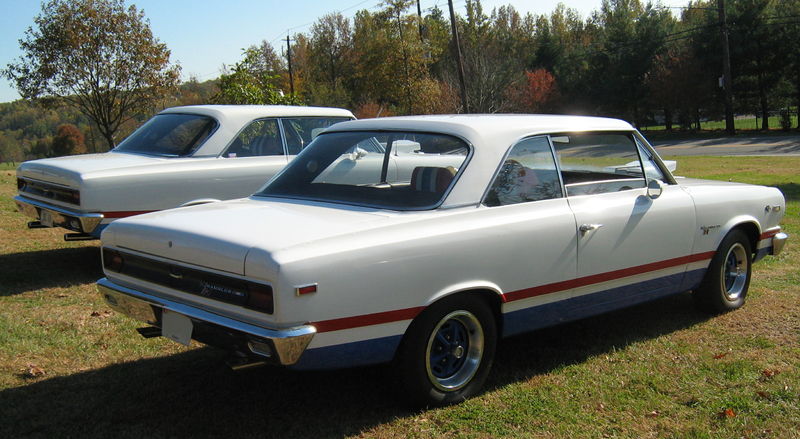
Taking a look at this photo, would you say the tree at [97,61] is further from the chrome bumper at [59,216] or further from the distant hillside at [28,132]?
the distant hillside at [28,132]

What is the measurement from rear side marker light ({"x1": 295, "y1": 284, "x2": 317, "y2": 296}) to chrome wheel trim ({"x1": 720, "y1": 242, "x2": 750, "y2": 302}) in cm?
362

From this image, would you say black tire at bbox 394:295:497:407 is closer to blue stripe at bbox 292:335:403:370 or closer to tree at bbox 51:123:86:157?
blue stripe at bbox 292:335:403:370

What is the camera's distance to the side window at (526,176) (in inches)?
159

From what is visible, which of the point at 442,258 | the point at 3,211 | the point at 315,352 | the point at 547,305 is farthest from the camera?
the point at 3,211

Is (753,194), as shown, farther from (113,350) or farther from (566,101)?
(566,101)

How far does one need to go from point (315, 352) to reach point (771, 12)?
41768 millimetres

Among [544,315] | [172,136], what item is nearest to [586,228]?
[544,315]

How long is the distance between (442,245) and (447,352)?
0.59m

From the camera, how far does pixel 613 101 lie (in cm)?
5038

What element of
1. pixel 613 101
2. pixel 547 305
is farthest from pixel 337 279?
pixel 613 101

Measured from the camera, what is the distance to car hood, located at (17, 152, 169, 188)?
6566 millimetres

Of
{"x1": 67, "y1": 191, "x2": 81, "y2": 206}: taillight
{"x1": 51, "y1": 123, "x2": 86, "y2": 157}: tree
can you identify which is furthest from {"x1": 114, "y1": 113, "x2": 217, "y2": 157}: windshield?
{"x1": 51, "y1": 123, "x2": 86, "y2": 157}: tree

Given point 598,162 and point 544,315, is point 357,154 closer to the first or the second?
point 544,315

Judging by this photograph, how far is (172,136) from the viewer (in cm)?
752
